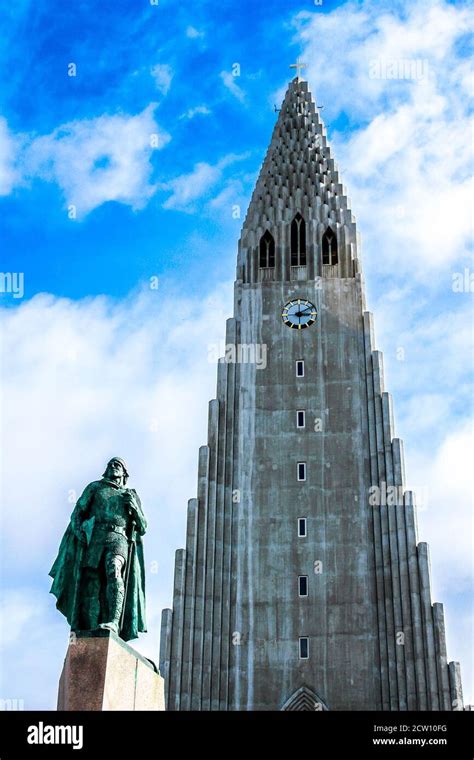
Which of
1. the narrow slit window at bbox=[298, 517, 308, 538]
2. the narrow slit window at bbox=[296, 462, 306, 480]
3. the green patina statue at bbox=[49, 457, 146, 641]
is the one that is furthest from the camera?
the narrow slit window at bbox=[296, 462, 306, 480]

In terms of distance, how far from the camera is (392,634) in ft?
153

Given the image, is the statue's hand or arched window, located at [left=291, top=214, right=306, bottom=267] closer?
the statue's hand

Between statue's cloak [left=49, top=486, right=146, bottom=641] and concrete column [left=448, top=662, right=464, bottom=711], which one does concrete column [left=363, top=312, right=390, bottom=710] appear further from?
statue's cloak [left=49, top=486, right=146, bottom=641]

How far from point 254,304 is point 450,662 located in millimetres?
21098

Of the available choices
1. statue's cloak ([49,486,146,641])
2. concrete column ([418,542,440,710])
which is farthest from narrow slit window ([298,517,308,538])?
statue's cloak ([49,486,146,641])

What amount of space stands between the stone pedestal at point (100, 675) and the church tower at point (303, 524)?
3024 centimetres

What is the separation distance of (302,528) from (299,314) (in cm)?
1189

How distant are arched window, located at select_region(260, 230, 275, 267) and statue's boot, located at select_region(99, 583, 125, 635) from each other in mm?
42635

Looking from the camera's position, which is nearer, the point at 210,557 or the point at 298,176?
the point at 210,557

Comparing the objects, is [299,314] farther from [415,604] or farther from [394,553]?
[415,604]

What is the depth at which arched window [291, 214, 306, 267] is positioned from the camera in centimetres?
5800

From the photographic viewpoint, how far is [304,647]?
47031 mm
